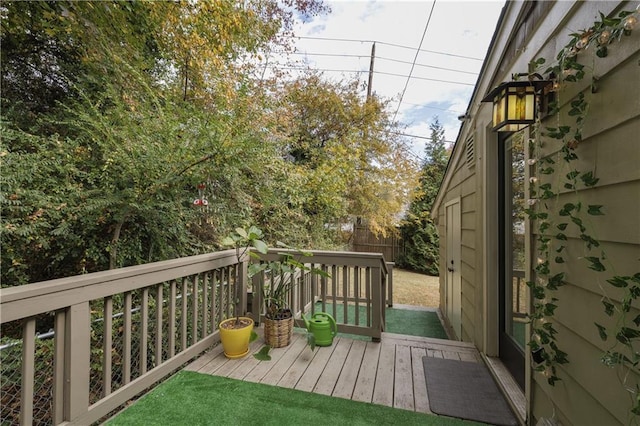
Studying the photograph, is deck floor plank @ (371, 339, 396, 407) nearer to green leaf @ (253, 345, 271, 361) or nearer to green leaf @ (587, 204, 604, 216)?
green leaf @ (253, 345, 271, 361)

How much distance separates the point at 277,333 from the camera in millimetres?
2541

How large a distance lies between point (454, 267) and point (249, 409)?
2947mm

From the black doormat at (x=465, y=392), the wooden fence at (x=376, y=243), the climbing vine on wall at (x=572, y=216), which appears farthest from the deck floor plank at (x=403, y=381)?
the wooden fence at (x=376, y=243)

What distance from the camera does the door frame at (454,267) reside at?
11.0 feet

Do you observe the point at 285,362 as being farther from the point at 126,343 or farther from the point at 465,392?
the point at 465,392

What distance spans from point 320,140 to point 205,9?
5.07 m

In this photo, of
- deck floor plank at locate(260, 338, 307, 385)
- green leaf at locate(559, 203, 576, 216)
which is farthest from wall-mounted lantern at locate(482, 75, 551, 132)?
deck floor plank at locate(260, 338, 307, 385)

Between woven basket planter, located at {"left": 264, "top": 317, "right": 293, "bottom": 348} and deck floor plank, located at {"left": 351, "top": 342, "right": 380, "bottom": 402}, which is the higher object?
woven basket planter, located at {"left": 264, "top": 317, "right": 293, "bottom": 348}

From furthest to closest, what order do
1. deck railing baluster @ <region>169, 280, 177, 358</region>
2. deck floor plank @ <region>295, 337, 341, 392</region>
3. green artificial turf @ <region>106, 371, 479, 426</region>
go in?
deck railing baluster @ <region>169, 280, 177, 358</region>, deck floor plank @ <region>295, 337, 341, 392</region>, green artificial turf @ <region>106, 371, 479, 426</region>

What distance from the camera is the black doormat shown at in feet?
5.63

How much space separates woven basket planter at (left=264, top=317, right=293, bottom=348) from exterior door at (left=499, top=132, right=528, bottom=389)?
184cm

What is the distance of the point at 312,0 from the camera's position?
471cm

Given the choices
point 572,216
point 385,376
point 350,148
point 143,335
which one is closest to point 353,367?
point 385,376

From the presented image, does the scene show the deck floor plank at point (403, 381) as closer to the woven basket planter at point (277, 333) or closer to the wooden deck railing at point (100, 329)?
the wooden deck railing at point (100, 329)
